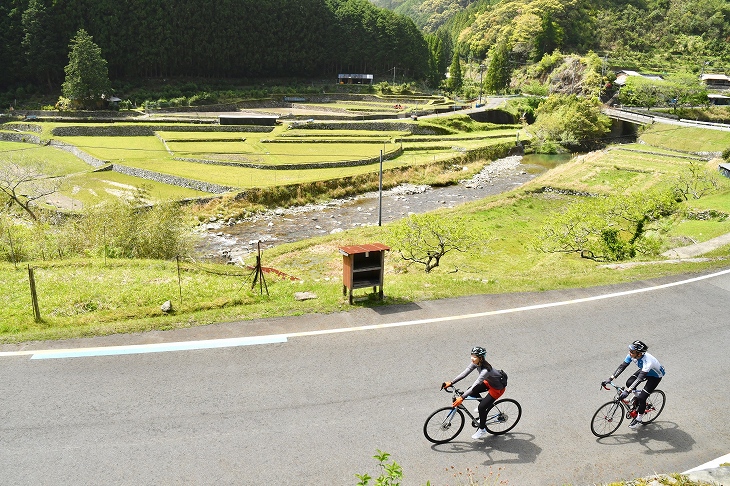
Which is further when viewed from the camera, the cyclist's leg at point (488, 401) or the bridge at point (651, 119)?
the bridge at point (651, 119)

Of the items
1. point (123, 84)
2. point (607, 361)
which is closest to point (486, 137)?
point (123, 84)

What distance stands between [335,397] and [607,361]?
19.6ft

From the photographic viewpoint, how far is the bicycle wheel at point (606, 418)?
8.48 meters

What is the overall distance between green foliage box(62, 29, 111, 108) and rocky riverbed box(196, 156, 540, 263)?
4294 cm

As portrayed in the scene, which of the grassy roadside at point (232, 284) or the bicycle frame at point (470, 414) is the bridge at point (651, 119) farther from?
the bicycle frame at point (470, 414)

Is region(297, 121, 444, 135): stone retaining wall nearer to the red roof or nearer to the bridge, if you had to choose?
the bridge

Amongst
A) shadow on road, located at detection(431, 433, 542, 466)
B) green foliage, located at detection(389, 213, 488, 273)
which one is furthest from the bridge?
shadow on road, located at detection(431, 433, 542, 466)

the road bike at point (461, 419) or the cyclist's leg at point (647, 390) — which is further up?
the cyclist's leg at point (647, 390)

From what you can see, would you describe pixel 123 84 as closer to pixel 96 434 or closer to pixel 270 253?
pixel 270 253

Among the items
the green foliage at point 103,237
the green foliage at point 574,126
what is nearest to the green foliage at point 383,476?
the green foliage at point 103,237

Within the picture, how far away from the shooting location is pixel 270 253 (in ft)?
93.2

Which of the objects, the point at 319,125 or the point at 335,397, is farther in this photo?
the point at 319,125

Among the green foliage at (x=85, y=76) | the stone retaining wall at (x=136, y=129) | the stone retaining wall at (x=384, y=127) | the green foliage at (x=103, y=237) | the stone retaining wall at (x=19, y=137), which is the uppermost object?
the green foliage at (x=85, y=76)

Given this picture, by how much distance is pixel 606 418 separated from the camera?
8477 mm
